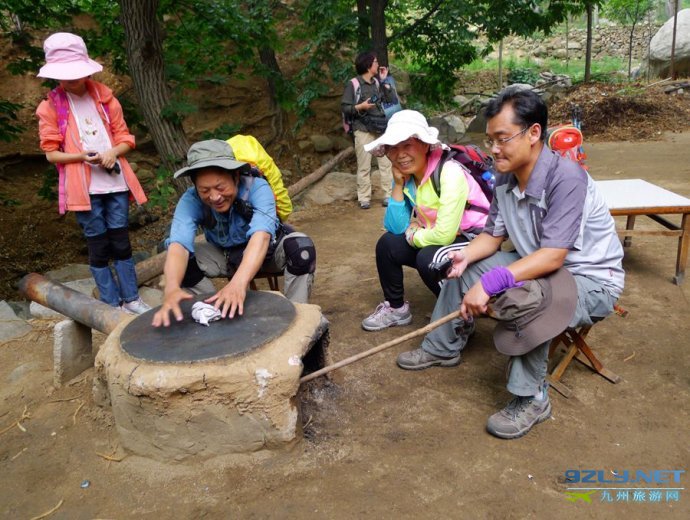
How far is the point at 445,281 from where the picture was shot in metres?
2.79

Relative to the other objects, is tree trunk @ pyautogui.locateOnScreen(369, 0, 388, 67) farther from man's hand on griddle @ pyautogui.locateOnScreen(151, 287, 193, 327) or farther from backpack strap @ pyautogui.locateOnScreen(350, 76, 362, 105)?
man's hand on griddle @ pyautogui.locateOnScreen(151, 287, 193, 327)

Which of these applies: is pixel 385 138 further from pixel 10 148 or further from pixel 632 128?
pixel 632 128

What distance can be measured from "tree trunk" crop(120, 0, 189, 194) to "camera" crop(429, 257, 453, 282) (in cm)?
303

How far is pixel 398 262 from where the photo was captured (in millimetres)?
3293

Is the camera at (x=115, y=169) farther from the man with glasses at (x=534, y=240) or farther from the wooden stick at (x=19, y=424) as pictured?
the man with glasses at (x=534, y=240)

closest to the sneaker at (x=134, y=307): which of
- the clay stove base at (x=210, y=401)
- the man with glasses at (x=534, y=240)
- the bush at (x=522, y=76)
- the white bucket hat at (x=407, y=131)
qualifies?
the clay stove base at (x=210, y=401)

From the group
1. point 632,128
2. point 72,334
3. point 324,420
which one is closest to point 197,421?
point 324,420

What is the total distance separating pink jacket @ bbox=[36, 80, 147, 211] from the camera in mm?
3266

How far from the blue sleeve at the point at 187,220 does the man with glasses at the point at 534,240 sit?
53.9 inches

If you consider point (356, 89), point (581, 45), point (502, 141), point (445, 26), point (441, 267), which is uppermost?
point (581, 45)

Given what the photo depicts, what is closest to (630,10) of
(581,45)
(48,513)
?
(581,45)

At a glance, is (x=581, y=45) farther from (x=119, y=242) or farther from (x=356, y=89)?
(x=119, y=242)

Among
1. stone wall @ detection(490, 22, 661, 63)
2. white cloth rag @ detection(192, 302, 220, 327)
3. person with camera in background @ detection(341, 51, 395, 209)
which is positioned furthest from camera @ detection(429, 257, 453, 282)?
stone wall @ detection(490, 22, 661, 63)

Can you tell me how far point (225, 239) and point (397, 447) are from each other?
152cm
